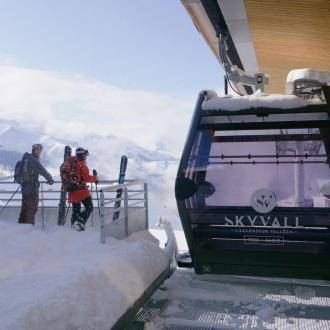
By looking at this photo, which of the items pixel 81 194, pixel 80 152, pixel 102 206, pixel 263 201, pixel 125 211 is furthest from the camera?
pixel 81 194

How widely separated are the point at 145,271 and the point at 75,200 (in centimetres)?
363

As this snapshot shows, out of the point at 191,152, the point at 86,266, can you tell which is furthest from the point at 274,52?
the point at 86,266

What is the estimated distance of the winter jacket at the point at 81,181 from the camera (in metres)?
9.39

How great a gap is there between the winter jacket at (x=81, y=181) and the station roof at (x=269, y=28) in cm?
339

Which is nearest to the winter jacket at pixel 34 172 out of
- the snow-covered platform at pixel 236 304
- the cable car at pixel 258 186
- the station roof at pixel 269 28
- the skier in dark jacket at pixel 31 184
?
the skier in dark jacket at pixel 31 184

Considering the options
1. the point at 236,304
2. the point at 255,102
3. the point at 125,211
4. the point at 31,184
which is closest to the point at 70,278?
the point at 236,304

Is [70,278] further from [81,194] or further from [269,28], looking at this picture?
[269,28]

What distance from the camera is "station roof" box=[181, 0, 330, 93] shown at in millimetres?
7262

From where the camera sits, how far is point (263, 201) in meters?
5.30

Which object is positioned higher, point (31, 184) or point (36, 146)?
point (36, 146)

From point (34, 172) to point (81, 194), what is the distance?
1.44 m

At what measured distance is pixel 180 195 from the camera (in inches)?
215

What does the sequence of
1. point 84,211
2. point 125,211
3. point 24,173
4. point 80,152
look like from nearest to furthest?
point 125,211
point 80,152
point 84,211
point 24,173

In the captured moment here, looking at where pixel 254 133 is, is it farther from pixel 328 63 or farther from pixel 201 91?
pixel 328 63
